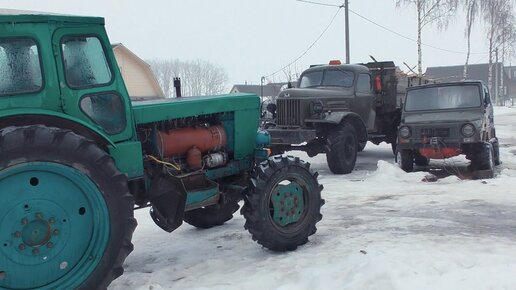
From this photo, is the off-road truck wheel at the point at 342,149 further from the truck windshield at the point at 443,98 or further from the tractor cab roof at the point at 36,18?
the tractor cab roof at the point at 36,18

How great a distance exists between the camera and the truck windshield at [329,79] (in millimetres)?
12180

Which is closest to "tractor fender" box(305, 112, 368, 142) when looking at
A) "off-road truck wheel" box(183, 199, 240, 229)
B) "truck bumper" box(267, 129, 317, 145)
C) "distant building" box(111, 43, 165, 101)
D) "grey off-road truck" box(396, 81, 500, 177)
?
"truck bumper" box(267, 129, 317, 145)

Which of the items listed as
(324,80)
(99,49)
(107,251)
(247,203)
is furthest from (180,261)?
(324,80)

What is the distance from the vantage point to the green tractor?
3.61 metres

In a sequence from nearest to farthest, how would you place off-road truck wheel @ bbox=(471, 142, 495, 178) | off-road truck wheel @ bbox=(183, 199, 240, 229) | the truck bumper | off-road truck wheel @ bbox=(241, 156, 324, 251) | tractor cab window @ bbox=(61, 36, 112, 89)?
tractor cab window @ bbox=(61, 36, 112, 89) < off-road truck wheel @ bbox=(241, 156, 324, 251) < off-road truck wheel @ bbox=(183, 199, 240, 229) < off-road truck wheel @ bbox=(471, 142, 495, 178) < the truck bumper

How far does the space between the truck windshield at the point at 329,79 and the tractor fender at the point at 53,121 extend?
8697 mm

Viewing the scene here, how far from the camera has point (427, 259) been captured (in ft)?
14.8

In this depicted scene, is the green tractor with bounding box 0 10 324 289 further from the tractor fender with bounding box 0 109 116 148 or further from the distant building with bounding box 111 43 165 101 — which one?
the distant building with bounding box 111 43 165 101

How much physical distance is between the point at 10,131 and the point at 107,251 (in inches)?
43.9

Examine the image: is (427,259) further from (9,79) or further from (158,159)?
(9,79)

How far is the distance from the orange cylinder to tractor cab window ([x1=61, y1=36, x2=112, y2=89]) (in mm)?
852

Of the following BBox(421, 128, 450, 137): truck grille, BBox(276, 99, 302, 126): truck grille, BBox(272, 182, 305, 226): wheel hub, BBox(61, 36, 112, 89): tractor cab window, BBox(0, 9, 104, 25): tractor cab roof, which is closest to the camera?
BBox(0, 9, 104, 25): tractor cab roof

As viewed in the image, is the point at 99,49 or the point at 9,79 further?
the point at 99,49

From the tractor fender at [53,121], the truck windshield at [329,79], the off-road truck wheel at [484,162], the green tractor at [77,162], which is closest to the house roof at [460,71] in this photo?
the truck windshield at [329,79]
